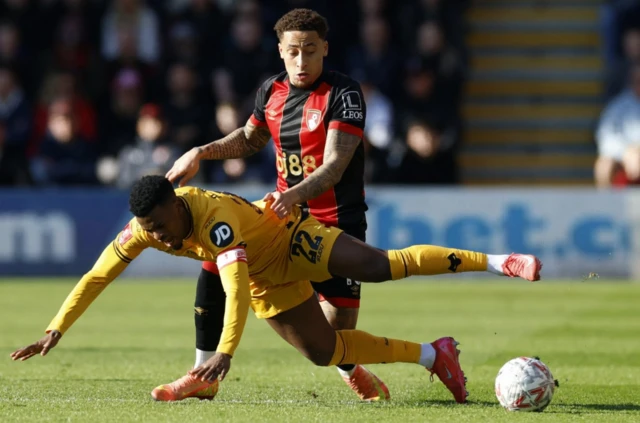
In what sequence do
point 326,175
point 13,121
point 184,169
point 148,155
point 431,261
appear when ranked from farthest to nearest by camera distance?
1. point 13,121
2. point 148,155
3. point 184,169
4. point 326,175
5. point 431,261

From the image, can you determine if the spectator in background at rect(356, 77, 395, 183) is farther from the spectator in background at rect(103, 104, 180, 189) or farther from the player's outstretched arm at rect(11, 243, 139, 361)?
the player's outstretched arm at rect(11, 243, 139, 361)

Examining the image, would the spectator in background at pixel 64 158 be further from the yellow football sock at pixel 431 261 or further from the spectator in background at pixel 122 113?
the yellow football sock at pixel 431 261

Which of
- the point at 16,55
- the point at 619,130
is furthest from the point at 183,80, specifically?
the point at 619,130

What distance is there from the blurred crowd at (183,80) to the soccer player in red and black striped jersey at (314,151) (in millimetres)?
9114

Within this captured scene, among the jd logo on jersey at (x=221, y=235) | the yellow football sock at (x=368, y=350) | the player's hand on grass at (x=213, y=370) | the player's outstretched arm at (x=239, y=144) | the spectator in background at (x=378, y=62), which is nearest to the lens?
the player's hand on grass at (x=213, y=370)

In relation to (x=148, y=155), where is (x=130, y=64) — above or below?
above

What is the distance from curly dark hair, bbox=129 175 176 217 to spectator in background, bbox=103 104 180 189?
10.4m

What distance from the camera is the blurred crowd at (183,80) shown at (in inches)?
668

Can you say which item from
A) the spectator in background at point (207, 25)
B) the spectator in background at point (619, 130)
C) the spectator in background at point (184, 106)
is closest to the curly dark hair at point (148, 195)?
the spectator in background at point (184, 106)

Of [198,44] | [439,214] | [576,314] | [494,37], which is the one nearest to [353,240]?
[576,314]

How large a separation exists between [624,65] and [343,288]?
1261 cm

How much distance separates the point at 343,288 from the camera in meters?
7.55

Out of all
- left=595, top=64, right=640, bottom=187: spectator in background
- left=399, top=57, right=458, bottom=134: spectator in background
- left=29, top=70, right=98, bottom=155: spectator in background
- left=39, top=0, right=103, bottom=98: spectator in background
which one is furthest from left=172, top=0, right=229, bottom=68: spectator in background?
left=595, top=64, right=640, bottom=187: spectator in background

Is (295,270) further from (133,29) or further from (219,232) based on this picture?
(133,29)
